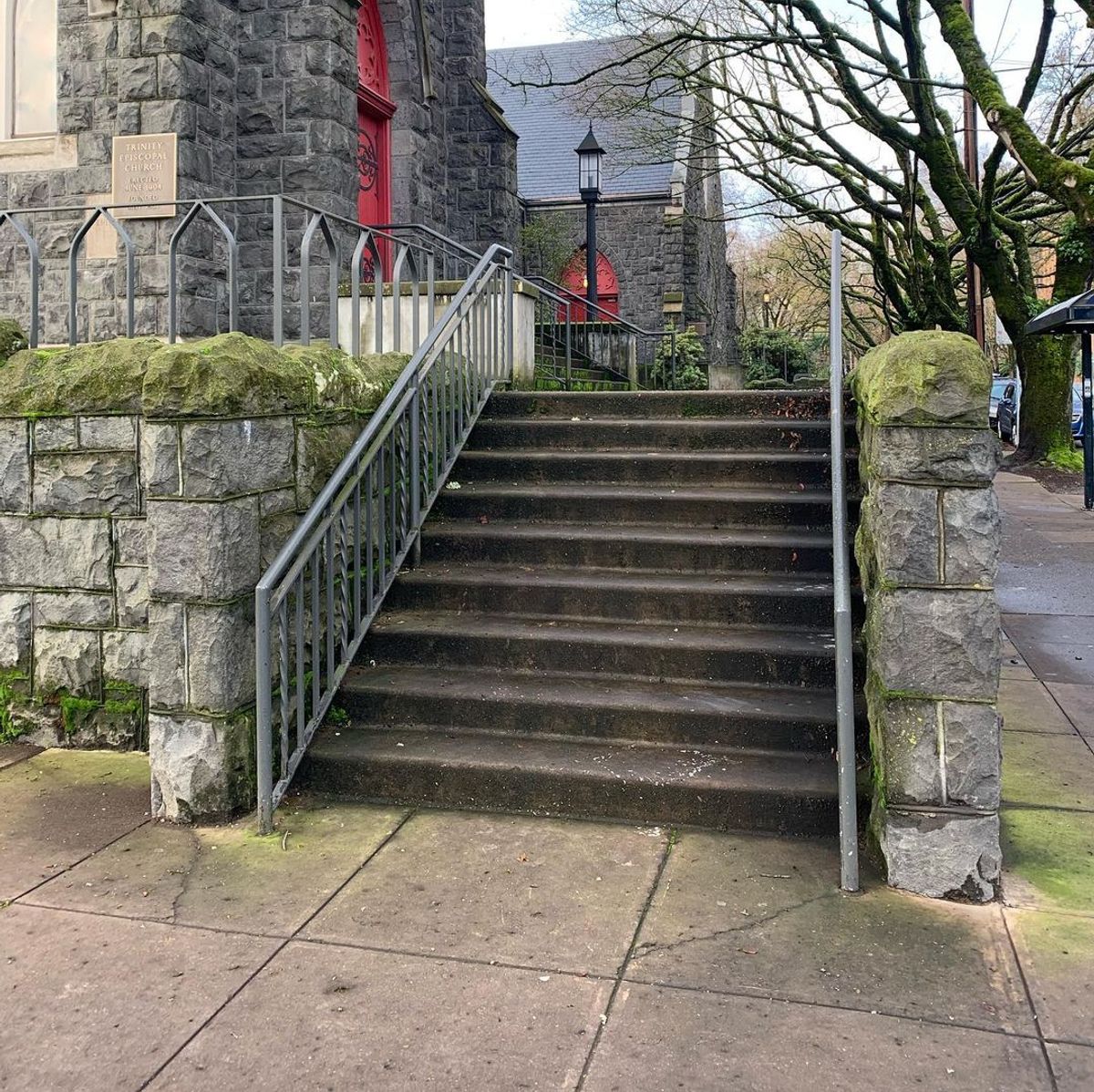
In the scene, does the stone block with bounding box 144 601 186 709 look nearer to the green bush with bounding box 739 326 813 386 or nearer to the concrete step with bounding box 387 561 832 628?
the concrete step with bounding box 387 561 832 628

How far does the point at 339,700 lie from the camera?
16.8 feet

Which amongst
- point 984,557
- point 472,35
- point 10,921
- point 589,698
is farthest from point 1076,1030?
point 472,35

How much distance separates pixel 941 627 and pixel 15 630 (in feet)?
14.4

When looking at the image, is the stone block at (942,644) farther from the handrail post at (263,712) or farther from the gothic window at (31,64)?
the gothic window at (31,64)

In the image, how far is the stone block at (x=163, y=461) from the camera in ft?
14.7

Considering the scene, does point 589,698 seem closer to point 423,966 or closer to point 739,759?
point 739,759

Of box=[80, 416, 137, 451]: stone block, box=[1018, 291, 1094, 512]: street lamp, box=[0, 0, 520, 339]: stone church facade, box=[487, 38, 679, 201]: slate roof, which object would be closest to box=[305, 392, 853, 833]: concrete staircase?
box=[80, 416, 137, 451]: stone block

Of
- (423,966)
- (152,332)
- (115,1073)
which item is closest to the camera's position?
(115,1073)

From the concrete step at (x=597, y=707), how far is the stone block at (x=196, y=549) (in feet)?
3.05

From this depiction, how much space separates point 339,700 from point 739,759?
6.13ft

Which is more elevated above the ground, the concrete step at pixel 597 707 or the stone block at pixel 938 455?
the stone block at pixel 938 455

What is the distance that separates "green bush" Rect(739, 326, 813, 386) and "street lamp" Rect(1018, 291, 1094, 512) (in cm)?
1517

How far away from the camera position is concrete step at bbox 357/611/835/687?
498 centimetres

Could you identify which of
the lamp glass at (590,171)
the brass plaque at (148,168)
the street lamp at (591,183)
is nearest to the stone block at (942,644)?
the brass plaque at (148,168)
